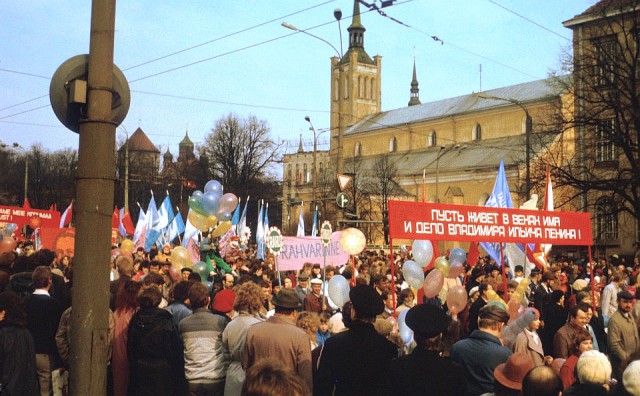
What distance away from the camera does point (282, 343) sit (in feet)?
19.4

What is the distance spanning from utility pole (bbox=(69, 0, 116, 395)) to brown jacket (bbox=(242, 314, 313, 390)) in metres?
1.42

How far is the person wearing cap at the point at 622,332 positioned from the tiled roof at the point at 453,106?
54706 millimetres

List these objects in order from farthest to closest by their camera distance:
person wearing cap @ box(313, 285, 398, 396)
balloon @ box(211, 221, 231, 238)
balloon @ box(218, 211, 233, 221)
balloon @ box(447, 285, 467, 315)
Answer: balloon @ box(211, 221, 231, 238), balloon @ box(218, 211, 233, 221), balloon @ box(447, 285, 467, 315), person wearing cap @ box(313, 285, 398, 396)

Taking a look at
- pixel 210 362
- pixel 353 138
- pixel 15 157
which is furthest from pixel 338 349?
pixel 15 157

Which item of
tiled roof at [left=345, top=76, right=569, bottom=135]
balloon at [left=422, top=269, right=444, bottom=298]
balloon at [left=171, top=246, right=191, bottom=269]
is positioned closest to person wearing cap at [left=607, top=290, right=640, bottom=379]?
balloon at [left=422, top=269, right=444, bottom=298]

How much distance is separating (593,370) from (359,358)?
4.84 feet

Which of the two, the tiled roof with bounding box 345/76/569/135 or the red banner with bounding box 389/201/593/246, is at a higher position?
the tiled roof with bounding box 345/76/569/135

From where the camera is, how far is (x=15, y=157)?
95.1m

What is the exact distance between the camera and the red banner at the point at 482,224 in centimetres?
900

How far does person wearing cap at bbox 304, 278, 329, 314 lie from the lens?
1055cm

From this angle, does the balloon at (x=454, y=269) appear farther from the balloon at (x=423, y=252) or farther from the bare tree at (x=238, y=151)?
A: the bare tree at (x=238, y=151)

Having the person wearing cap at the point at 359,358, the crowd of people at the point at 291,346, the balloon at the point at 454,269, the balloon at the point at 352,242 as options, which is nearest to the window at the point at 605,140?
the balloon at the point at 454,269

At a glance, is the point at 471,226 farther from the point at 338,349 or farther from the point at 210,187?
the point at 210,187

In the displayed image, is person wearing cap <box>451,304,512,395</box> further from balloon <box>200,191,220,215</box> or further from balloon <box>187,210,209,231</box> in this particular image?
balloon <box>187,210,209,231</box>
